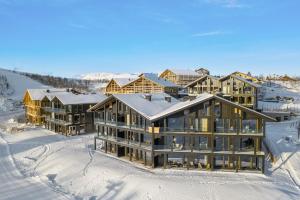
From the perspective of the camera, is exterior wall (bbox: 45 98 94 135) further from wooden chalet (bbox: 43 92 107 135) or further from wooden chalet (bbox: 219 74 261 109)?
wooden chalet (bbox: 219 74 261 109)

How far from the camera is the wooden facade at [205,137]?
3862 centimetres

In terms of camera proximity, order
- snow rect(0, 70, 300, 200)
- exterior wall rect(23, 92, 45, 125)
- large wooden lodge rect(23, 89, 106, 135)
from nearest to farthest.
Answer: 1. snow rect(0, 70, 300, 200)
2. large wooden lodge rect(23, 89, 106, 135)
3. exterior wall rect(23, 92, 45, 125)

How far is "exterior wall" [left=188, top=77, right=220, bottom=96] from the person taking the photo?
7200cm

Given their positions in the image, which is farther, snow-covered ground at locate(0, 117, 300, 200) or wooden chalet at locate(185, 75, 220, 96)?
wooden chalet at locate(185, 75, 220, 96)

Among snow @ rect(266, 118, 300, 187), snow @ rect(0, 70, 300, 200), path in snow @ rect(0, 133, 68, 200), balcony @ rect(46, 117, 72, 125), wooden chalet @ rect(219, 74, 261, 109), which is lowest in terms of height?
path in snow @ rect(0, 133, 68, 200)

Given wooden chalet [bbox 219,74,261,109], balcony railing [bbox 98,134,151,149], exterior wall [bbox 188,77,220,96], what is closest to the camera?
balcony railing [bbox 98,134,151,149]

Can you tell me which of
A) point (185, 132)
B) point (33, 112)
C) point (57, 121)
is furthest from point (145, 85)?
point (185, 132)

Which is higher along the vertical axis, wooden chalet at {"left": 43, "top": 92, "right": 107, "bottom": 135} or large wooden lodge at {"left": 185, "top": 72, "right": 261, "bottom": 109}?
large wooden lodge at {"left": 185, "top": 72, "right": 261, "bottom": 109}

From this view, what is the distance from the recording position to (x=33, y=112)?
83438 millimetres

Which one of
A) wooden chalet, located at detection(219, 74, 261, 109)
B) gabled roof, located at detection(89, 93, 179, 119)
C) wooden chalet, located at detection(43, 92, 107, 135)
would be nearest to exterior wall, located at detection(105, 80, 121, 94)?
wooden chalet, located at detection(43, 92, 107, 135)

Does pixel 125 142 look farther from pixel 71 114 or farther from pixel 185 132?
pixel 71 114

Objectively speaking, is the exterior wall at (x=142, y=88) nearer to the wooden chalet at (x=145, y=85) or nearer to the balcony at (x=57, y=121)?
the wooden chalet at (x=145, y=85)

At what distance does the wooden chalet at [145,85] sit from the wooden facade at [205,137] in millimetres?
37048

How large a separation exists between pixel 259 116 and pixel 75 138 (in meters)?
35.0
